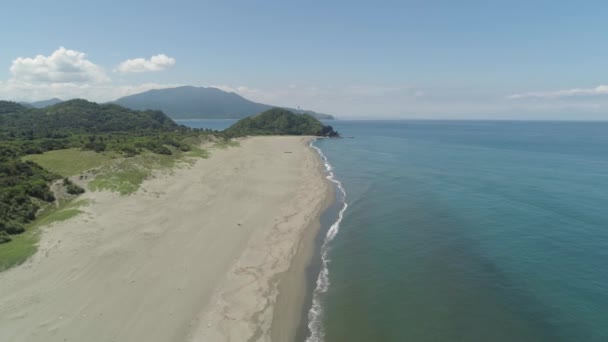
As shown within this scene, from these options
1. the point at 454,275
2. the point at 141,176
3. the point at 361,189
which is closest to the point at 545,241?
the point at 454,275

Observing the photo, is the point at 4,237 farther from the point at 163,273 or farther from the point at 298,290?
the point at 298,290

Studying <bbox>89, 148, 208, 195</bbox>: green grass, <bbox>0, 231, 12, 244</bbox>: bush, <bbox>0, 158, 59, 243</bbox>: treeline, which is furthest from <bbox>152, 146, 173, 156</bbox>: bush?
<bbox>0, 231, 12, 244</bbox>: bush

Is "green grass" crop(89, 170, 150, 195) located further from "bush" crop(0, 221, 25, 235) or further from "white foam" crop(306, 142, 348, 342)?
"white foam" crop(306, 142, 348, 342)

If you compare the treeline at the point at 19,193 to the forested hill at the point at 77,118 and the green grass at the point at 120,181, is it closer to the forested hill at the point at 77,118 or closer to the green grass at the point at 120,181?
the green grass at the point at 120,181

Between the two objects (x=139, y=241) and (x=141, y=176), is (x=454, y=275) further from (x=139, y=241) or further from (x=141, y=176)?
(x=141, y=176)

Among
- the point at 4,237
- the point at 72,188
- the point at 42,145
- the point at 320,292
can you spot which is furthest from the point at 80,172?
the point at 320,292

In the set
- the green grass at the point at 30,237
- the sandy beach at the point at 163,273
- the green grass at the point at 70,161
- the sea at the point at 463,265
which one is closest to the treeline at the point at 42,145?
the green grass at the point at 30,237
